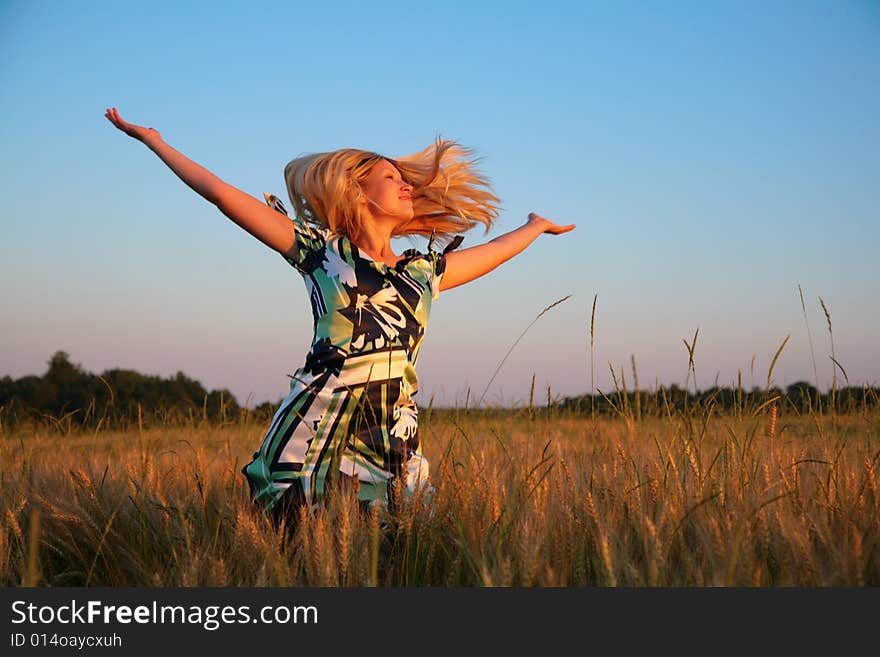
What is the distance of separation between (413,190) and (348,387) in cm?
142

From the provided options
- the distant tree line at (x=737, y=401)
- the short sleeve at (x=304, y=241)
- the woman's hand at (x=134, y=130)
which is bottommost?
the distant tree line at (x=737, y=401)

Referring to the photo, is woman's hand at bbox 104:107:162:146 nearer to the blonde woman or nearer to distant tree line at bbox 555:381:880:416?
the blonde woman

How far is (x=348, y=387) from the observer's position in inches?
111

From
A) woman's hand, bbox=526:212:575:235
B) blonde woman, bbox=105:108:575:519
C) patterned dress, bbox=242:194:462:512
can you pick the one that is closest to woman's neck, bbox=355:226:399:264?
blonde woman, bbox=105:108:575:519

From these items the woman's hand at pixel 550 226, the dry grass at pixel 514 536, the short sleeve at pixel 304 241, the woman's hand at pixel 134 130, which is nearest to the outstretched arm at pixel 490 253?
the woman's hand at pixel 550 226

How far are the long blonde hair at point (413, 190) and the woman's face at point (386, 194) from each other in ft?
0.14

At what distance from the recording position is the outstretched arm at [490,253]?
3.54 metres

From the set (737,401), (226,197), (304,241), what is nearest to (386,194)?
(304,241)

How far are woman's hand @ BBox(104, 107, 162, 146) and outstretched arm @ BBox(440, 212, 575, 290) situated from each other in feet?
4.52

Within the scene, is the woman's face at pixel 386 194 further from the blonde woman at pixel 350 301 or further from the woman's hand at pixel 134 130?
the woman's hand at pixel 134 130

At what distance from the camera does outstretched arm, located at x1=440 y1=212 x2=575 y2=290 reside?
11.6 ft

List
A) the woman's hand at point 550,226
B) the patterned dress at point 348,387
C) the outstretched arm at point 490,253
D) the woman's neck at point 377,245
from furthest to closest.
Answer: the woman's hand at point 550,226 < the outstretched arm at point 490,253 < the woman's neck at point 377,245 < the patterned dress at point 348,387

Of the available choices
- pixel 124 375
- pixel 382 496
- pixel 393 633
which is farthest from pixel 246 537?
pixel 124 375

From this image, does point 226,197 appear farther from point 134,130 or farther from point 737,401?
point 737,401
